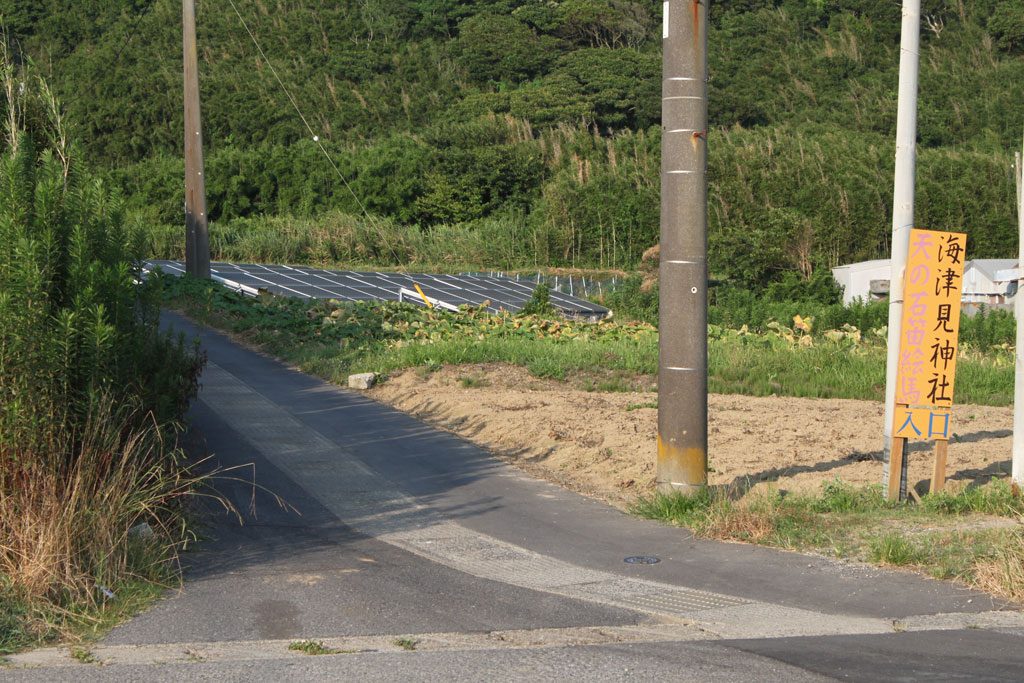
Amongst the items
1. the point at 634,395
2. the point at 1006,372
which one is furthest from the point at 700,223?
the point at 1006,372

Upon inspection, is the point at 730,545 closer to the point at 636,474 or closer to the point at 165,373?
the point at 636,474

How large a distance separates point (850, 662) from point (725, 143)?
41.5 meters

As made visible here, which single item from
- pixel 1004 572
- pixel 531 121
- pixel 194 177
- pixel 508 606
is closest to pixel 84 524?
pixel 508 606

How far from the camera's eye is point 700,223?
879 centimetres

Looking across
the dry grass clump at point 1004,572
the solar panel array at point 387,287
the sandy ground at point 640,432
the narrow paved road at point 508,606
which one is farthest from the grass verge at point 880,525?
the solar panel array at point 387,287

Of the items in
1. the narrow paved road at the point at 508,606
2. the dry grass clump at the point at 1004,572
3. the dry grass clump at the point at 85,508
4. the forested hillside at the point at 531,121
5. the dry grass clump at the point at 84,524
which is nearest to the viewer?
the narrow paved road at the point at 508,606

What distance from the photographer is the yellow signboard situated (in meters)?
8.76

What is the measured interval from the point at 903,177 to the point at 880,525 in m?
2.73

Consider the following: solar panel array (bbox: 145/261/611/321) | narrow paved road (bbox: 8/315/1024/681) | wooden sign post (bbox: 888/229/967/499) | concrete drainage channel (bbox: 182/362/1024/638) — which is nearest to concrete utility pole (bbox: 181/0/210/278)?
solar panel array (bbox: 145/261/611/321)

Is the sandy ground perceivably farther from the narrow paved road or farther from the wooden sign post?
the narrow paved road

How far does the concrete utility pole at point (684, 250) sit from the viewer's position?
28.7ft

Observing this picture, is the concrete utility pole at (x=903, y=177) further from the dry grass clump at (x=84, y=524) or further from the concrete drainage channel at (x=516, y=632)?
the dry grass clump at (x=84, y=524)

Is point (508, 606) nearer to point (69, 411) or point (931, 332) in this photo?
point (69, 411)

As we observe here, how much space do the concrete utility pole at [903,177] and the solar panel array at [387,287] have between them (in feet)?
55.0
